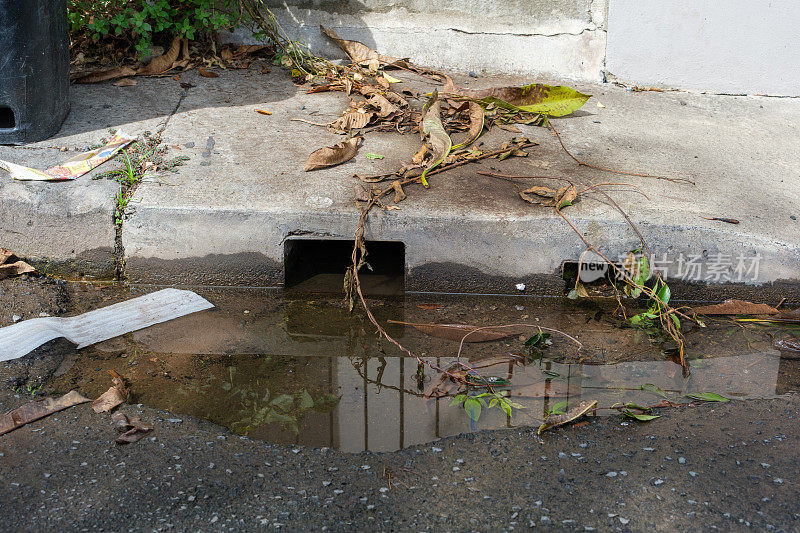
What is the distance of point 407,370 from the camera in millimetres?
2490

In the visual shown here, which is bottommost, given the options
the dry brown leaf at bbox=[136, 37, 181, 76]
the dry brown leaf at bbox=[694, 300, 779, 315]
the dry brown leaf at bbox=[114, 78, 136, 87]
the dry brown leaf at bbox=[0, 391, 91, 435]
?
the dry brown leaf at bbox=[694, 300, 779, 315]

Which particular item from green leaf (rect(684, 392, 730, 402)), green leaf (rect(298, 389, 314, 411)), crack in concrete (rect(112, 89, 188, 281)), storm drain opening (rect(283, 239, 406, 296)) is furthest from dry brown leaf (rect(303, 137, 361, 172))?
green leaf (rect(684, 392, 730, 402))

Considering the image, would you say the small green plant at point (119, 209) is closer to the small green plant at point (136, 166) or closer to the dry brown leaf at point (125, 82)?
the small green plant at point (136, 166)

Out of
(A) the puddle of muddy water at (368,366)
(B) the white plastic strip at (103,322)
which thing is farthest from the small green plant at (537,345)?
(B) the white plastic strip at (103,322)

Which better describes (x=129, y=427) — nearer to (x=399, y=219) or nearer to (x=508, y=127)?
(x=399, y=219)

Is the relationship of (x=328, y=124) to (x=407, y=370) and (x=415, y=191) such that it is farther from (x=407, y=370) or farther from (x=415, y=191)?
(x=407, y=370)

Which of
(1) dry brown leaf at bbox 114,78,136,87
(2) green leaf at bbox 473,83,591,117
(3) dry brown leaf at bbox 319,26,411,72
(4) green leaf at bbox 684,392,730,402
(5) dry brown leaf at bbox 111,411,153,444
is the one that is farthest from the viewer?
(3) dry brown leaf at bbox 319,26,411,72

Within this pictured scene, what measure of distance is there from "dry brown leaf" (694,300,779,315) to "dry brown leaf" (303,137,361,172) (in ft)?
5.49

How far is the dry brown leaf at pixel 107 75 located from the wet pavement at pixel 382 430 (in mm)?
1491

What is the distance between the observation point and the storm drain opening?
9.86ft

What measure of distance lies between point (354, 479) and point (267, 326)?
1.01 meters

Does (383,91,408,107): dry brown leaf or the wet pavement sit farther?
(383,91,408,107): dry brown leaf

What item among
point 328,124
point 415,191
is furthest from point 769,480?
point 328,124

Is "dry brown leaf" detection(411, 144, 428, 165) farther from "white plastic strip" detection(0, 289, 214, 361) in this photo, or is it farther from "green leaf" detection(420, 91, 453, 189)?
"white plastic strip" detection(0, 289, 214, 361)
